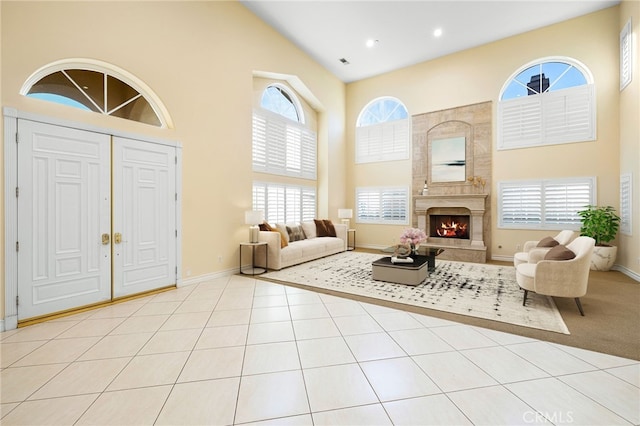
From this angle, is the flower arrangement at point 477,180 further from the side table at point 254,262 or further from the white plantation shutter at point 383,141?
the side table at point 254,262

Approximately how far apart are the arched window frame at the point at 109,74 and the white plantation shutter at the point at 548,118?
24.5 feet

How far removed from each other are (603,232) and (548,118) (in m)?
2.77

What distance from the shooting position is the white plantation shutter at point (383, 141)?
8.30m

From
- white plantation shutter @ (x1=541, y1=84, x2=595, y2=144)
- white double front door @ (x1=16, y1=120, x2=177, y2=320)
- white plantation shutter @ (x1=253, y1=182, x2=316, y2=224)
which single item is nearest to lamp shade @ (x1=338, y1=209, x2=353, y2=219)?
white plantation shutter @ (x1=253, y1=182, x2=316, y2=224)

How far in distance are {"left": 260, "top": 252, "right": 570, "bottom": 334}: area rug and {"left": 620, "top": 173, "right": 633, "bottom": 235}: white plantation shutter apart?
2.16 metres

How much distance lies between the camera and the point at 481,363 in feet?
7.55

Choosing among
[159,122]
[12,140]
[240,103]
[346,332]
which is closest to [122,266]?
[12,140]

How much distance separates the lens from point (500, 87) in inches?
274

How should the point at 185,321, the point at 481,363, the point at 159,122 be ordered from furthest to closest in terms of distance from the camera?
the point at 159,122
the point at 185,321
the point at 481,363

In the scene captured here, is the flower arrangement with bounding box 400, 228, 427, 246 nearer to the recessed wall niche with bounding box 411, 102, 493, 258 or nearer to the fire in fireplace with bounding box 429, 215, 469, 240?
the recessed wall niche with bounding box 411, 102, 493, 258

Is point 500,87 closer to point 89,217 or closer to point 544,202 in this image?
point 544,202

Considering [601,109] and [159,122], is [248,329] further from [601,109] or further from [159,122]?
[601,109]

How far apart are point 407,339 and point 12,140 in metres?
4.67

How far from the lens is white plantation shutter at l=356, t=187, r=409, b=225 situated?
8.28 meters
